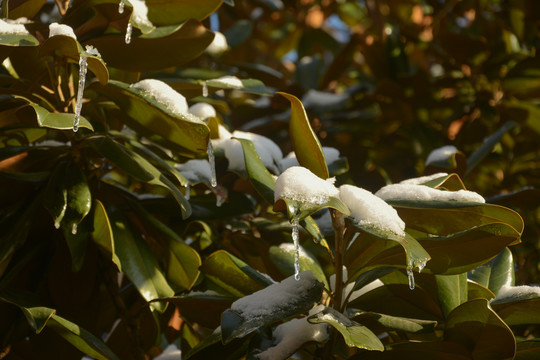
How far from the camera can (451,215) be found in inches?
33.0

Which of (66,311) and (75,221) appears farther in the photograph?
(66,311)

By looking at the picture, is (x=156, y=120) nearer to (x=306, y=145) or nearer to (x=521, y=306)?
(x=306, y=145)

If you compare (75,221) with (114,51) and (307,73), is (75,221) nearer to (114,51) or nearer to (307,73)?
(114,51)

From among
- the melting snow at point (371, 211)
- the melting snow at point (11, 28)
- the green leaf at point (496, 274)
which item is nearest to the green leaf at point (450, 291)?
the green leaf at point (496, 274)

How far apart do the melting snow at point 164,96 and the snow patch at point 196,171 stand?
0.20 m

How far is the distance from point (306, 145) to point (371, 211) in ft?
0.62

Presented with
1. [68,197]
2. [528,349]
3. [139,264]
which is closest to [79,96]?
[68,197]

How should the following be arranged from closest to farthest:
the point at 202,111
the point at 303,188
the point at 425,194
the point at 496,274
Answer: the point at 303,188 → the point at 425,194 → the point at 496,274 → the point at 202,111

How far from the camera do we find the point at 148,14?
1.12 m

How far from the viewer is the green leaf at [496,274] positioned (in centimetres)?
107

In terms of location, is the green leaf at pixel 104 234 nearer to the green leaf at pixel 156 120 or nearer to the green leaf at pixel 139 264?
the green leaf at pixel 139 264

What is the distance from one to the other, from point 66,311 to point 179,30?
1.85 ft

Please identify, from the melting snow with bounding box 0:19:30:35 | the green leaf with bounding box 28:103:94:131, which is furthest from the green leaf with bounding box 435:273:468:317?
the melting snow with bounding box 0:19:30:35

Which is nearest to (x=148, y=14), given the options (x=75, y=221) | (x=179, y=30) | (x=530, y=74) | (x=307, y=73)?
(x=179, y=30)
